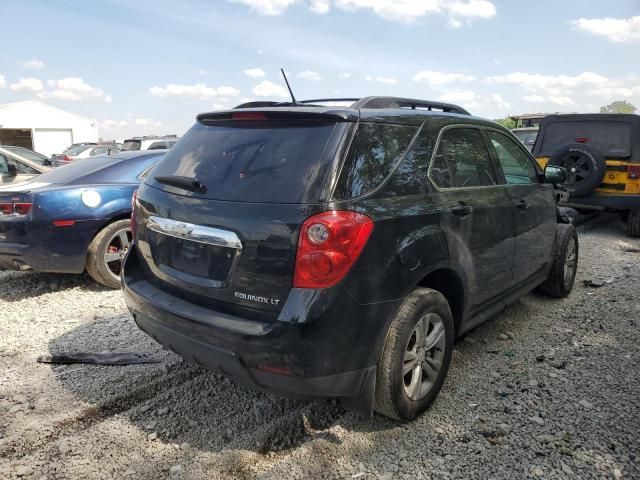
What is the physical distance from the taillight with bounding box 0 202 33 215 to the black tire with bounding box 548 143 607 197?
687 cm

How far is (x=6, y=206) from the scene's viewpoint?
4.59 meters

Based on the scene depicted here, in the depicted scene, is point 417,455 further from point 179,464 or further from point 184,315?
point 184,315

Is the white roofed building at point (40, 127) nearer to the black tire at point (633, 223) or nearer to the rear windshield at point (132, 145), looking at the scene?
the rear windshield at point (132, 145)

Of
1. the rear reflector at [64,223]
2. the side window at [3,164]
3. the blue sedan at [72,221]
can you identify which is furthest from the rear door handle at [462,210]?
the side window at [3,164]

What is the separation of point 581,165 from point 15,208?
7441mm

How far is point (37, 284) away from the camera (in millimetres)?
5297

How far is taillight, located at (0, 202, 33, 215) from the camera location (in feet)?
14.8

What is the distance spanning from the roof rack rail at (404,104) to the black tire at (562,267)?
1.70 meters

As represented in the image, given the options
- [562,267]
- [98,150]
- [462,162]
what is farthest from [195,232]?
[98,150]

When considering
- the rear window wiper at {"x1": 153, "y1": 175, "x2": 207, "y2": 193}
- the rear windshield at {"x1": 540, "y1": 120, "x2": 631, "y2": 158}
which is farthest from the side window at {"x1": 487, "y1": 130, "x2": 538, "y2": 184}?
the rear windshield at {"x1": 540, "y1": 120, "x2": 631, "y2": 158}

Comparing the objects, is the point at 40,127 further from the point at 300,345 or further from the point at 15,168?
the point at 300,345

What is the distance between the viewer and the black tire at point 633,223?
7645mm

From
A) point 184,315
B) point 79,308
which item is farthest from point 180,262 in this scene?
point 79,308

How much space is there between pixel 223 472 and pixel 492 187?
8.08ft
